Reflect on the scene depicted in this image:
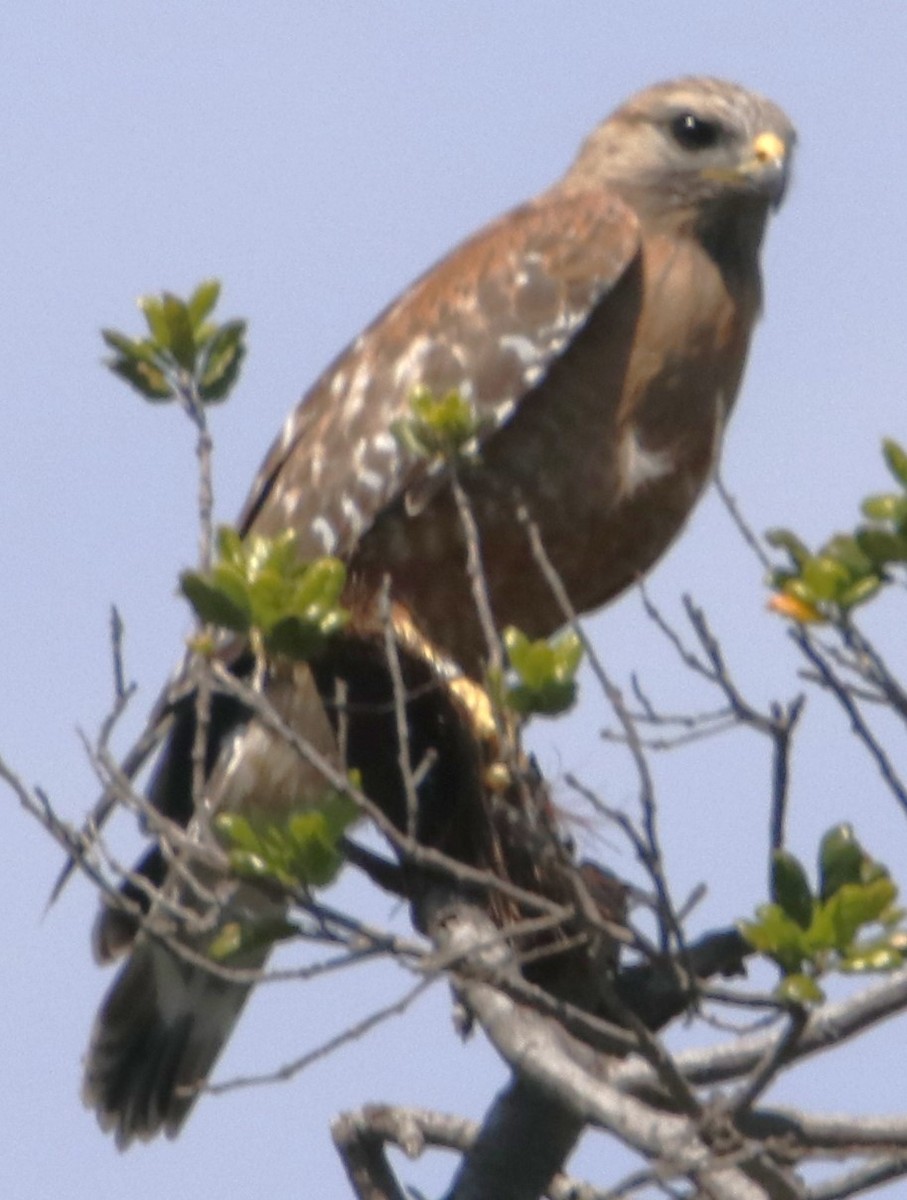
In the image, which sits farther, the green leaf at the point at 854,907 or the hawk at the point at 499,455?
the hawk at the point at 499,455

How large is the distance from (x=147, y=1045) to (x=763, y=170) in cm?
268

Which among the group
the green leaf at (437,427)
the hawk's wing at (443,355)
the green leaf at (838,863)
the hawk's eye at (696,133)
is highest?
the hawk's eye at (696,133)

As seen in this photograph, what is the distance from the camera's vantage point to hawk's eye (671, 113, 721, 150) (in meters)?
6.41

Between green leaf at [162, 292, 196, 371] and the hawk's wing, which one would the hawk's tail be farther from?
green leaf at [162, 292, 196, 371]

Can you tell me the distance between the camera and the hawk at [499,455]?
5.67 metres

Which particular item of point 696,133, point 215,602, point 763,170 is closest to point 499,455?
point 763,170

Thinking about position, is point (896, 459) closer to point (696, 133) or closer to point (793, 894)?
point (793, 894)

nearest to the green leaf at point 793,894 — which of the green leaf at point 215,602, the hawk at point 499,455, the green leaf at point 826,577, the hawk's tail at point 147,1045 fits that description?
the green leaf at point 826,577

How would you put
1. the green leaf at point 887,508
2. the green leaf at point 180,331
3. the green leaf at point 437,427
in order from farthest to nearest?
1. the green leaf at point 180,331
2. the green leaf at point 437,427
3. the green leaf at point 887,508

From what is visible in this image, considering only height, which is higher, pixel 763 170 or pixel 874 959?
pixel 763 170

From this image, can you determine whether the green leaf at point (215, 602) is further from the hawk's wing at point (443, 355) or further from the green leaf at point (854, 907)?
the hawk's wing at point (443, 355)

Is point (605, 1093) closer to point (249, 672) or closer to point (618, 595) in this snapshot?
point (249, 672)

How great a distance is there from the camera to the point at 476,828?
4.96m

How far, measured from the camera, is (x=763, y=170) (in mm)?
6230
